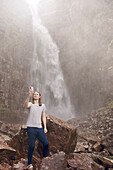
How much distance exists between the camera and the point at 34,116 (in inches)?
163

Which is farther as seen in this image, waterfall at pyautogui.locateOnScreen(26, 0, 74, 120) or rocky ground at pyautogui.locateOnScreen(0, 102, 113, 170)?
waterfall at pyautogui.locateOnScreen(26, 0, 74, 120)

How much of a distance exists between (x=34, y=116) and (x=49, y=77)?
25.3m

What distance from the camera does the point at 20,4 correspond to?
118 ft

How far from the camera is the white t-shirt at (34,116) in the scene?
4.08 m

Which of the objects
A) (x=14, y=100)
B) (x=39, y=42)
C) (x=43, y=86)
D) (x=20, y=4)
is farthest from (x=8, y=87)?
(x=20, y=4)

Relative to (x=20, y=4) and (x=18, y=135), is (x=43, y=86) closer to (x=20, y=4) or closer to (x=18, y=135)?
(x=18, y=135)

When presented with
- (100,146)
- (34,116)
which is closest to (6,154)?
(34,116)

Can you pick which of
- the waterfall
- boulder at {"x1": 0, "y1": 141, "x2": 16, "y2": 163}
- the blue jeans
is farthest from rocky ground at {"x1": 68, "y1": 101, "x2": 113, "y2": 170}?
the waterfall

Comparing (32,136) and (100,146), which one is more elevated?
(32,136)

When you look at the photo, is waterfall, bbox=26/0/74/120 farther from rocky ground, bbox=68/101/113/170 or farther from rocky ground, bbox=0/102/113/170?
rocky ground, bbox=0/102/113/170

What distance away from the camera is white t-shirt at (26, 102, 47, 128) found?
408 cm

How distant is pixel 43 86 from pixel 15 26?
54.9ft

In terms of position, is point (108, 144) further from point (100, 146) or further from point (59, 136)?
point (59, 136)

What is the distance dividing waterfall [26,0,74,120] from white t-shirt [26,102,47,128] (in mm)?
23008
